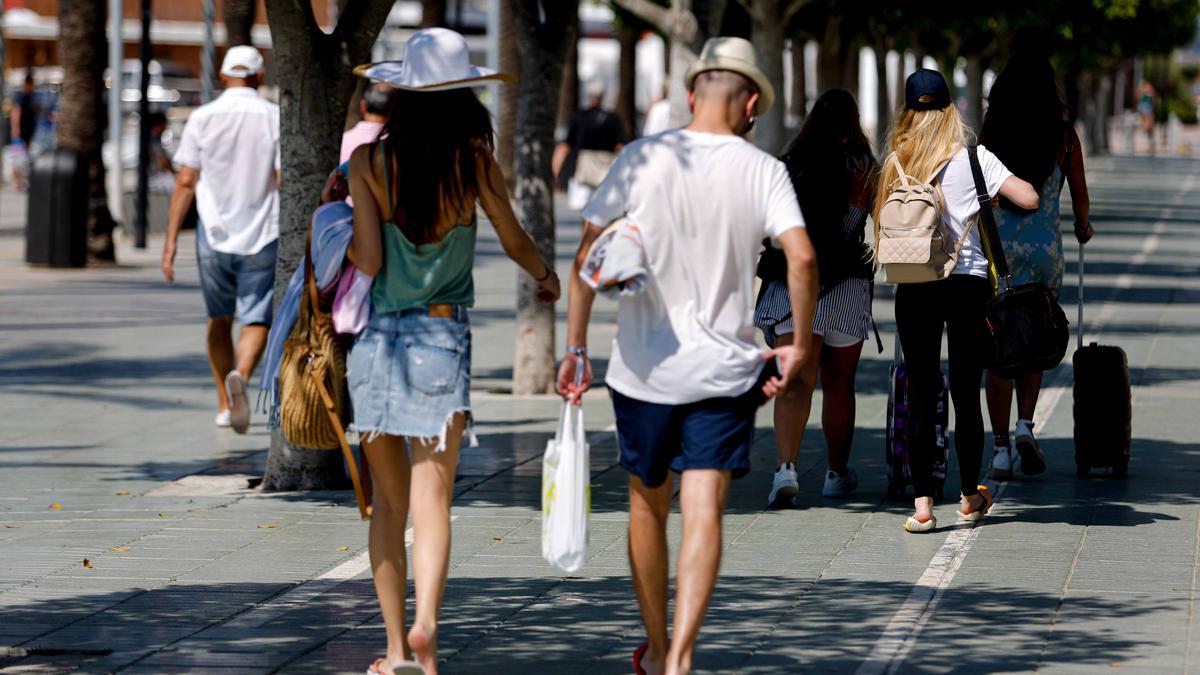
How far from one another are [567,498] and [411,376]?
0.53m

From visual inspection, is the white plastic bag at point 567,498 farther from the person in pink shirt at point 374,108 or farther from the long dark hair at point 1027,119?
the long dark hair at point 1027,119

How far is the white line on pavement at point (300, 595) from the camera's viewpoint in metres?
6.18

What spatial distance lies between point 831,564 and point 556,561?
2.14m

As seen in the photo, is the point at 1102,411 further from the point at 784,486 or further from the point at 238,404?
the point at 238,404

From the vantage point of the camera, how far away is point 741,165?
5.16 m

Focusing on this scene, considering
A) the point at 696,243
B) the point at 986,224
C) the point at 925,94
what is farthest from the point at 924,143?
the point at 696,243

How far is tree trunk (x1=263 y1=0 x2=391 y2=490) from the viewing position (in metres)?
8.40

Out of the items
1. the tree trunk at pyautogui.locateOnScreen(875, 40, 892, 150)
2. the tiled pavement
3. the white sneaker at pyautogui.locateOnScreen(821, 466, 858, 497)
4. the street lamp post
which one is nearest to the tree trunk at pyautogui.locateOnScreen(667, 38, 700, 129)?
the tiled pavement

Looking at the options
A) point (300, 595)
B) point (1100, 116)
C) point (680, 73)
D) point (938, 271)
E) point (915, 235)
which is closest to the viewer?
point (300, 595)

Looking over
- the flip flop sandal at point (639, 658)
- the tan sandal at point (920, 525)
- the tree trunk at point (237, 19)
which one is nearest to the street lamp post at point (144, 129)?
the tree trunk at point (237, 19)

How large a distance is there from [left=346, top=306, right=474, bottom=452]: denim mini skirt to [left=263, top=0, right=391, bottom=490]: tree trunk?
126 inches

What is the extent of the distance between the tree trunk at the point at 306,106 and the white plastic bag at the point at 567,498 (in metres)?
3.48

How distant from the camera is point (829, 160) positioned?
7934 millimetres

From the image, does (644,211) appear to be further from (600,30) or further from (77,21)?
(600,30)
